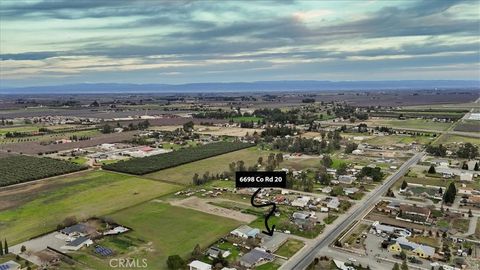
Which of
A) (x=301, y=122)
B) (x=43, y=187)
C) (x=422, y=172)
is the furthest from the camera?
(x=301, y=122)

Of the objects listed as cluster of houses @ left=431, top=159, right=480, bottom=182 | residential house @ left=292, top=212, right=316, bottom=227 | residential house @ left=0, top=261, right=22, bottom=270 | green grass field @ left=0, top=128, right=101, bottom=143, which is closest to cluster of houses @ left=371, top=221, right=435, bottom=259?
residential house @ left=292, top=212, right=316, bottom=227

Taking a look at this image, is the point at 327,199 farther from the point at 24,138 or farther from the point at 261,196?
the point at 24,138

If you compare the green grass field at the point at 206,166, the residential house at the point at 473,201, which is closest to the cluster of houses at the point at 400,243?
the residential house at the point at 473,201

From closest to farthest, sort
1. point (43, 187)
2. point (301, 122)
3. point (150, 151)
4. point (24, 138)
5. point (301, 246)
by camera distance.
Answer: point (301, 246) → point (43, 187) → point (150, 151) → point (24, 138) → point (301, 122)

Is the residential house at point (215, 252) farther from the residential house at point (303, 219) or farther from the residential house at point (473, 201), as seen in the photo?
the residential house at point (473, 201)

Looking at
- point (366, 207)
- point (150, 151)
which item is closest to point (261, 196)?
point (366, 207)

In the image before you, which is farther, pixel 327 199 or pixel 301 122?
pixel 301 122

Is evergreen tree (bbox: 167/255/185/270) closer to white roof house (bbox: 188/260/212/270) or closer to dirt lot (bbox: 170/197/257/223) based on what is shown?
white roof house (bbox: 188/260/212/270)
